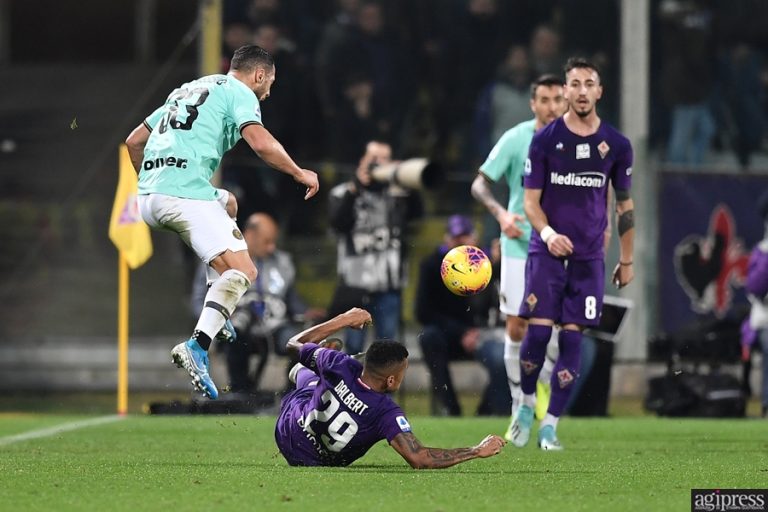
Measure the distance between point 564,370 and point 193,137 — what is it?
110 inches

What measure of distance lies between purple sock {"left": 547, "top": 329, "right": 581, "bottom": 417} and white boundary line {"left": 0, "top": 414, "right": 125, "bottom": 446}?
350 centimetres

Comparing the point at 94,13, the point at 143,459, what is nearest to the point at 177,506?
the point at 143,459

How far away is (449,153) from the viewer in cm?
1788

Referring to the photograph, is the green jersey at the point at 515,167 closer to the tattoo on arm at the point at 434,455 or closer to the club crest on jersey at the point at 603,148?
the club crest on jersey at the point at 603,148

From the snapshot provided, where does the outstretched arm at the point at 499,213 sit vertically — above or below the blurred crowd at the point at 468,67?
below

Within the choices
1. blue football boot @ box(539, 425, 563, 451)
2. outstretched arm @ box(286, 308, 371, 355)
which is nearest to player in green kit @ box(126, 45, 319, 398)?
outstretched arm @ box(286, 308, 371, 355)

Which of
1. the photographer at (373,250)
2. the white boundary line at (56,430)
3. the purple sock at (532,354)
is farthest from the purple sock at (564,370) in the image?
the photographer at (373,250)

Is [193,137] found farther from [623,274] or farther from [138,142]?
[623,274]

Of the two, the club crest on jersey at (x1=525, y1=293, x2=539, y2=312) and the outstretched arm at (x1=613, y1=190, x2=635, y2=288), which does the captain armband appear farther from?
the club crest on jersey at (x1=525, y1=293, x2=539, y2=312)

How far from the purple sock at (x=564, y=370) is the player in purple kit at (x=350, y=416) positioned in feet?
7.04

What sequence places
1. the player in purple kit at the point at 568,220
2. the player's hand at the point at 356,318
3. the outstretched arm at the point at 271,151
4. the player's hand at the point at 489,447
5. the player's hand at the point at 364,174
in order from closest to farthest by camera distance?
the player's hand at the point at 489,447, the player's hand at the point at 356,318, the outstretched arm at the point at 271,151, the player in purple kit at the point at 568,220, the player's hand at the point at 364,174

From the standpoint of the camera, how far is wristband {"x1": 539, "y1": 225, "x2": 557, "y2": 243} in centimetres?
987

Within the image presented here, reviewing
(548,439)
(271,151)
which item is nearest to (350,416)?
(271,151)

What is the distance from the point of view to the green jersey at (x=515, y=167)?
37.3 ft
